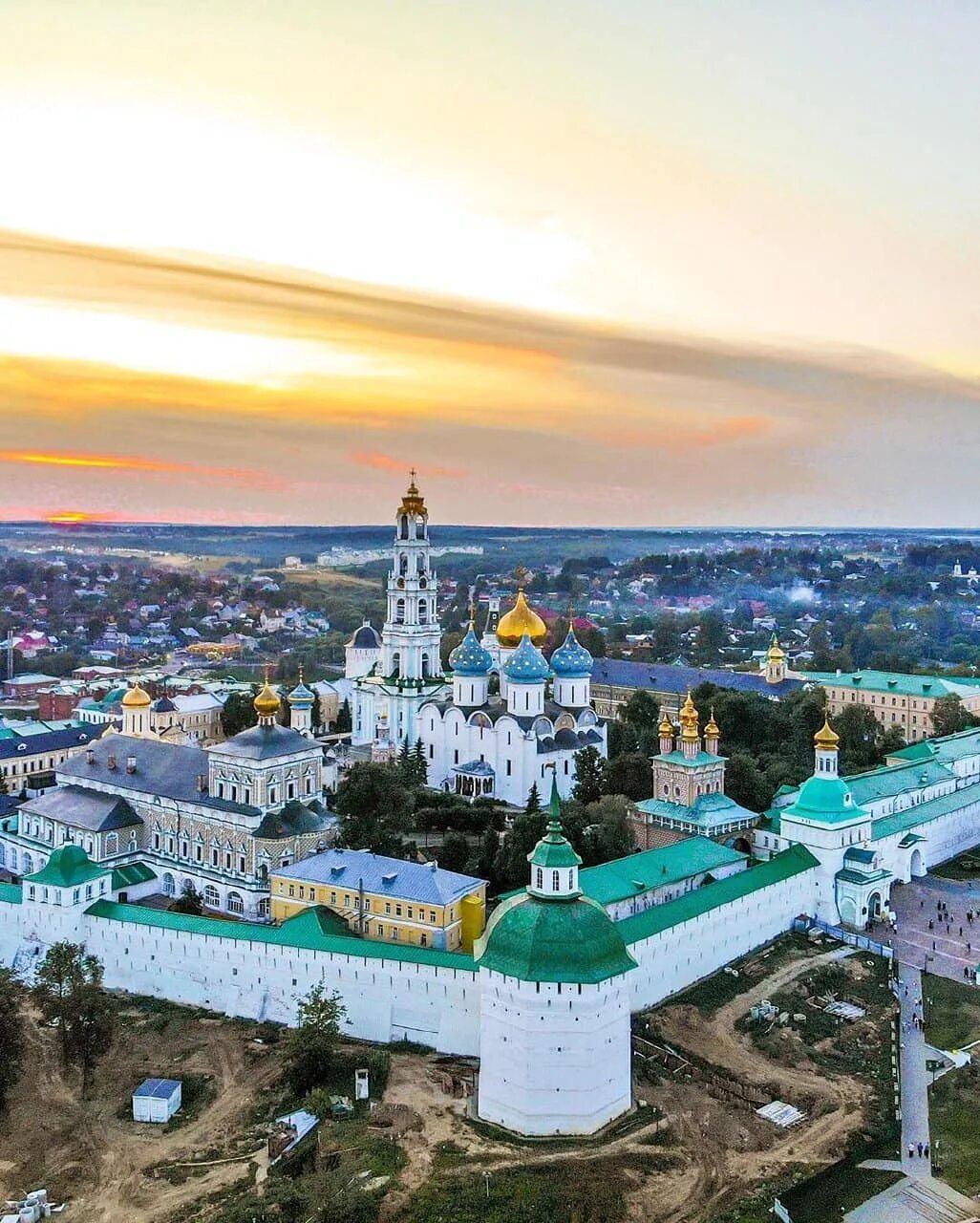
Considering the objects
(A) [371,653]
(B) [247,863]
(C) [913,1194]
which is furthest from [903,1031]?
(A) [371,653]

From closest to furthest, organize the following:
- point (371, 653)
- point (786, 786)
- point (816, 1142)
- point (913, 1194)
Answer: point (913, 1194) < point (816, 1142) < point (786, 786) < point (371, 653)

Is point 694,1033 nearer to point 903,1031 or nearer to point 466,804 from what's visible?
point 903,1031

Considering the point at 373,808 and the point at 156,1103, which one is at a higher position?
the point at 373,808

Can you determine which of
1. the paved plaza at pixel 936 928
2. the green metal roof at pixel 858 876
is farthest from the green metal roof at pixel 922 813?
the green metal roof at pixel 858 876

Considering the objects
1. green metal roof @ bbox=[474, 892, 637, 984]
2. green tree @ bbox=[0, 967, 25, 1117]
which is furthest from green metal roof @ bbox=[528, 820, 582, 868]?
green tree @ bbox=[0, 967, 25, 1117]

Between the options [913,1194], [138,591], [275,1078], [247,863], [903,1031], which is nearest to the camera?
[913,1194]

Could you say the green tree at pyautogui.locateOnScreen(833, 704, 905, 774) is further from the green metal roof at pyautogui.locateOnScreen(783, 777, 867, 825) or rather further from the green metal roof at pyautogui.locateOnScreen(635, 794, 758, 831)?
the green metal roof at pyautogui.locateOnScreen(783, 777, 867, 825)

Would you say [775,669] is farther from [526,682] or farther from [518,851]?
[518,851]

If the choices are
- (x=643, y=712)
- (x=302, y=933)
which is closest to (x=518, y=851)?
(x=302, y=933)
